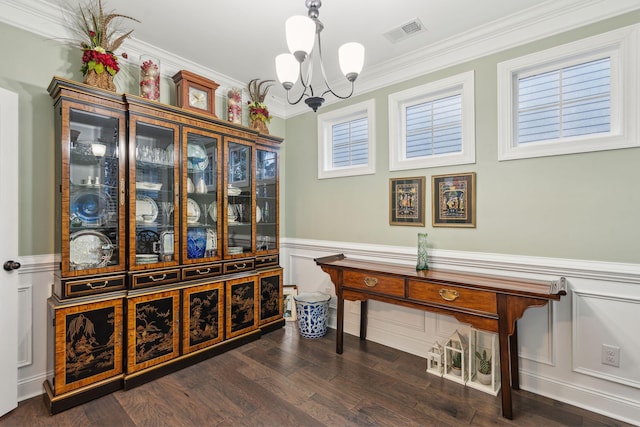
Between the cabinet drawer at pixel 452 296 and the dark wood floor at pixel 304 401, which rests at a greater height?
the cabinet drawer at pixel 452 296

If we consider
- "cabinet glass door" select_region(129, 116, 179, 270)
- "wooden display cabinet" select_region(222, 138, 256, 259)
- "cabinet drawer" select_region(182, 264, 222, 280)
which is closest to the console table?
"wooden display cabinet" select_region(222, 138, 256, 259)

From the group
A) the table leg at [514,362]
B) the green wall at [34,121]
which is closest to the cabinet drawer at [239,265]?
the green wall at [34,121]

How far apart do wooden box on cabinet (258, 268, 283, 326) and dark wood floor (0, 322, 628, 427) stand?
2.01 ft

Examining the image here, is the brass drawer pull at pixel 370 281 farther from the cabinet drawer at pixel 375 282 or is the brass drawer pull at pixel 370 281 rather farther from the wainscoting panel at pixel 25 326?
the wainscoting panel at pixel 25 326

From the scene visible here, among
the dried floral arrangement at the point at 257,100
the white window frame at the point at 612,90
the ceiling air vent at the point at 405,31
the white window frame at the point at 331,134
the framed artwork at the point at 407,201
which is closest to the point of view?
the white window frame at the point at 612,90

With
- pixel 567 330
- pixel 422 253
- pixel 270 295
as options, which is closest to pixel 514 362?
pixel 567 330

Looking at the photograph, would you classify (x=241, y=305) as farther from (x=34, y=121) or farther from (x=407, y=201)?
(x=34, y=121)

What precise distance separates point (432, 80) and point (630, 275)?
6.74 feet

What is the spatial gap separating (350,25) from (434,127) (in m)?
1.15

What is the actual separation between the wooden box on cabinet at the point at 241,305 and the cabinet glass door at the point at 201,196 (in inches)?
14.4

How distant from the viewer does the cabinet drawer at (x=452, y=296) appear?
2088mm

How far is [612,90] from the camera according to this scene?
207cm

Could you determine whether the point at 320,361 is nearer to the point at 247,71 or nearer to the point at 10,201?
the point at 10,201

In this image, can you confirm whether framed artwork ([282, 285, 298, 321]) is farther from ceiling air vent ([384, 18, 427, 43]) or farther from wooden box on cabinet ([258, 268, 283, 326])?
ceiling air vent ([384, 18, 427, 43])
